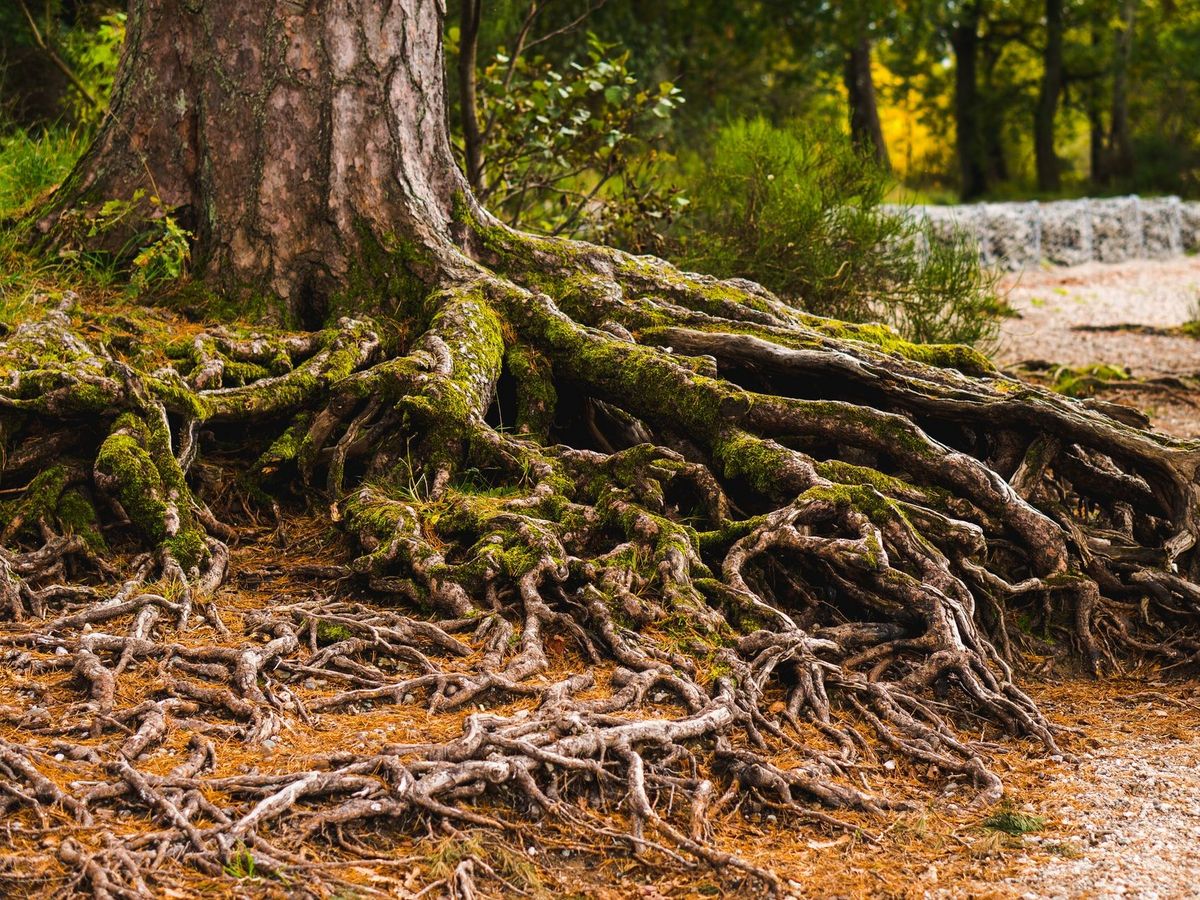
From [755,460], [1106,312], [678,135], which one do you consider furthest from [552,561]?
[678,135]

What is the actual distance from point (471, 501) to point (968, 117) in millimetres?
31031

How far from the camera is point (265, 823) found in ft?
11.0

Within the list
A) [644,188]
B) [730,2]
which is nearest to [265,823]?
[644,188]

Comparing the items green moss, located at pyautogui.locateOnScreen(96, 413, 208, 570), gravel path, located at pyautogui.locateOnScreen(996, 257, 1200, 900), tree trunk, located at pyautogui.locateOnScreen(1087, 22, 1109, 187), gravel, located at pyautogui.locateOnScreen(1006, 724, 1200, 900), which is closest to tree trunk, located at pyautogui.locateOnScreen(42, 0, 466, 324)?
green moss, located at pyautogui.locateOnScreen(96, 413, 208, 570)

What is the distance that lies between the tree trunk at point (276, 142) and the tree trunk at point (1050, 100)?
28407mm

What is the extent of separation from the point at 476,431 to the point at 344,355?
2.93 feet

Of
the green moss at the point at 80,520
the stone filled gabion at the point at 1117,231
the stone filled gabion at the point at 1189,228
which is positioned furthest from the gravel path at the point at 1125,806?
the stone filled gabion at the point at 1189,228

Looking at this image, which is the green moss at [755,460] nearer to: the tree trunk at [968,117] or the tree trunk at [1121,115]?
the tree trunk at [1121,115]

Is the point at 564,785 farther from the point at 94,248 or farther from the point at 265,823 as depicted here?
the point at 94,248

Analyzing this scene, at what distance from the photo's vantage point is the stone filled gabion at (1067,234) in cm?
2208

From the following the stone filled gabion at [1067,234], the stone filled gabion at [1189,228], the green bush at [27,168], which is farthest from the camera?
the stone filled gabion at [1189,228]

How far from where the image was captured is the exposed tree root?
12.1 ft

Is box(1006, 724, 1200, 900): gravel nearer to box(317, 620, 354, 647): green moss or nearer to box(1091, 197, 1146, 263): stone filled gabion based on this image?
box(317, 620, 354, 647): green moss

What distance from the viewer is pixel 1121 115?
31094 mm
